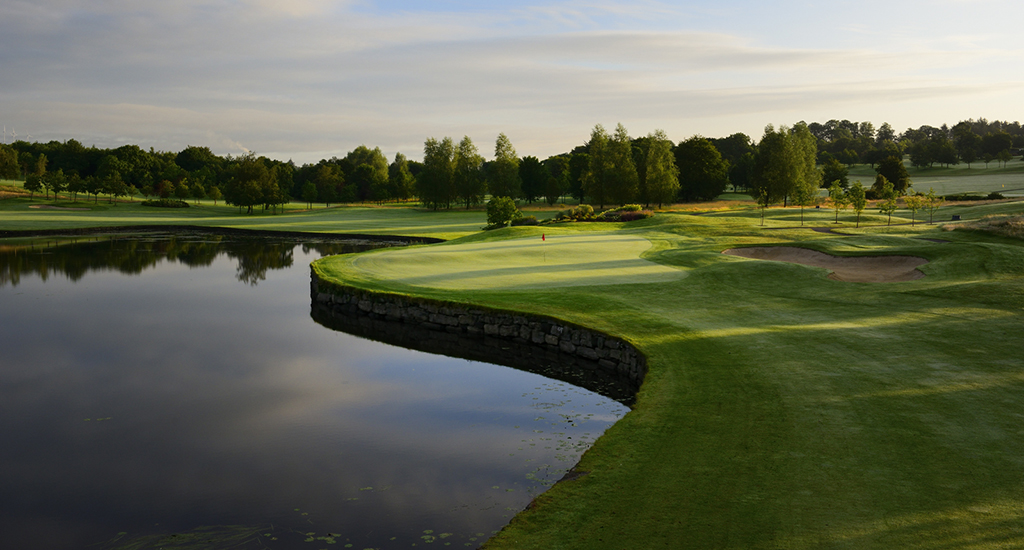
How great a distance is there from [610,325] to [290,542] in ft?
41.0

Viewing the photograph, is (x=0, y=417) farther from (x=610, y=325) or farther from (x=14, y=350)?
(x=610, y=325)

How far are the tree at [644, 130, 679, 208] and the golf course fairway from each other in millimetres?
56112

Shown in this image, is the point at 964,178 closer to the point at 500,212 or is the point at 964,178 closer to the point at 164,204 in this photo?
the point at 500,212

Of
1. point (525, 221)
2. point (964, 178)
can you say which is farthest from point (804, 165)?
point (964, 178)

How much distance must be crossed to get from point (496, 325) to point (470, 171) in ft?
277

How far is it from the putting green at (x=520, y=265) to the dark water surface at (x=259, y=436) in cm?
667

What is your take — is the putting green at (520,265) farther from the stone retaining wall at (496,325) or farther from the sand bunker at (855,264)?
the sand bunker at (855,264)

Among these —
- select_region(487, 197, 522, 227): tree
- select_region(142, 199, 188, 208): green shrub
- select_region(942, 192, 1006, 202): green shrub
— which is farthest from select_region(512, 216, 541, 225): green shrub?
select_region(142, 199, 188, 208): green shrub

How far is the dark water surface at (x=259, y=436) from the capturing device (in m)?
9.69

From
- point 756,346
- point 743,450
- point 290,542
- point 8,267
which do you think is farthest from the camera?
point 8,267

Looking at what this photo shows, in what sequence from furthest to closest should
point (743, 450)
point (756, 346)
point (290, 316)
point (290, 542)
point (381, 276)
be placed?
point (381, 276), point (290, 316), point (756, 346), point (743, 450), point (290, 542)

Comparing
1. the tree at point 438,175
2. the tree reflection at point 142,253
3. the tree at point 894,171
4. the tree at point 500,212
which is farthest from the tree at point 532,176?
the tree at point 894,171

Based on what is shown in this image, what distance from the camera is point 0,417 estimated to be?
47.3 ft

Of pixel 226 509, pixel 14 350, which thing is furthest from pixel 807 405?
pixel 14 350
